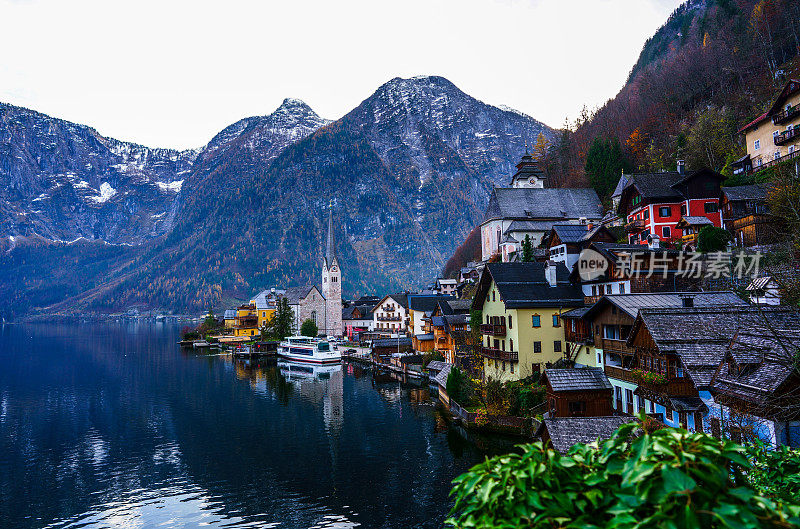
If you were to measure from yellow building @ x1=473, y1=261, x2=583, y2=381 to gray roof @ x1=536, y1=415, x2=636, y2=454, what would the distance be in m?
19.4

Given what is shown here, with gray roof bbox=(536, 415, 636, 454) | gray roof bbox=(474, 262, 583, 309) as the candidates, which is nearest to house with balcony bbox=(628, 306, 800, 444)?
gray roof bbox=(536, 415, 636, 454)

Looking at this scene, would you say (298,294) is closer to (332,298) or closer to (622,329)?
(332,298)

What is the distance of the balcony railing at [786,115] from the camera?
53406mm

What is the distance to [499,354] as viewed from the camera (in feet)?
158

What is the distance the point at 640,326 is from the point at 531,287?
17360 millimetres

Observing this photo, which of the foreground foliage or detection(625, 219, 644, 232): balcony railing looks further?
detection(625, 219, 644, 232): balcony railing

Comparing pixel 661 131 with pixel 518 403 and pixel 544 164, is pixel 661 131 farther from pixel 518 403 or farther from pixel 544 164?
pixel 518 403

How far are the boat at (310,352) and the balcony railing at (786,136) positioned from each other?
2815 inches

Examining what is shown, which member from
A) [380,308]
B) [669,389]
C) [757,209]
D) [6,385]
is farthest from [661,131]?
[6,385]

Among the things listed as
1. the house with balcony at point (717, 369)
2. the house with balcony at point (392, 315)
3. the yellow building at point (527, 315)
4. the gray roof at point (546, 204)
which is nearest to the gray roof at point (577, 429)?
the house with balcony at point (717, 369)

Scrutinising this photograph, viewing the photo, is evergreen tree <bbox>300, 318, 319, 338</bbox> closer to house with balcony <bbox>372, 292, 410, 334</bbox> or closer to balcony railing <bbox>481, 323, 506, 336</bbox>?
house with balcony <bbox>372, 292, 410, 334</bbox>

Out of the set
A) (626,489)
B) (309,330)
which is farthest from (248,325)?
(626,489)

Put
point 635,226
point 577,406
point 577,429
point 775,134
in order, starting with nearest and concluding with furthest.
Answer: point 577,429 < point 577,406 < point 775,134 < point 635,226

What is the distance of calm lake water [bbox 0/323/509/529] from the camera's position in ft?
93.8
